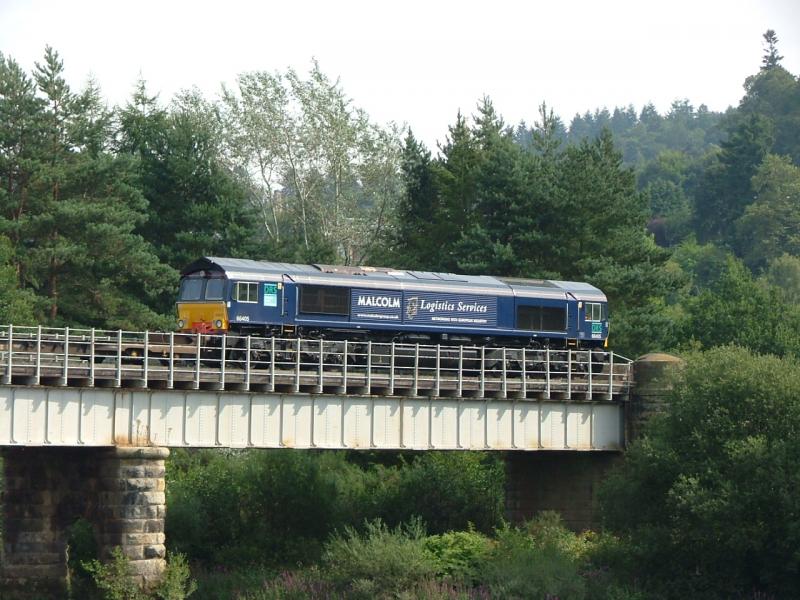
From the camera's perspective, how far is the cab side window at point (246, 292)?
5059 centimetres

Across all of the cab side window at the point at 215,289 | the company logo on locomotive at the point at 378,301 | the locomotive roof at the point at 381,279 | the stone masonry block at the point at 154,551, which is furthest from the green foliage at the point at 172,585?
the company logo on locomotive at the point at 378,301

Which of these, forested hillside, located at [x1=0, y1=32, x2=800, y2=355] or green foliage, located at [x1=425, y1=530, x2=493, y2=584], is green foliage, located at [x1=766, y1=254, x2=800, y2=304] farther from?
green foliage, located at [x1=425, y1=530, x2=493, y2=584]

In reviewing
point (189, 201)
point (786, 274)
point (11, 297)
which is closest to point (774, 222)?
point (786, 274)

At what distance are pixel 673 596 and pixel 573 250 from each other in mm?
37910

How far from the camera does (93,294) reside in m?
71.2

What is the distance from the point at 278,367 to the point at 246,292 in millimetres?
3002

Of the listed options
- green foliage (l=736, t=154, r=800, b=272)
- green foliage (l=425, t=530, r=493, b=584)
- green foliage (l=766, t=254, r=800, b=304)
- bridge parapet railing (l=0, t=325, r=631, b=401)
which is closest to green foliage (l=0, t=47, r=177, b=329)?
bridge parapet railing (l=0, t=325, r=631, b=401)

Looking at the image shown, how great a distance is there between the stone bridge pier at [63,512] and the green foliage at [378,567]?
5306 mm

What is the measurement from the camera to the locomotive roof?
169 feet

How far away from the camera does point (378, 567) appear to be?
41594 mm

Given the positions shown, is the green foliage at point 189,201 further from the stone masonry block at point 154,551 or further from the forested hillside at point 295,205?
the stone masonry block at point 154,551

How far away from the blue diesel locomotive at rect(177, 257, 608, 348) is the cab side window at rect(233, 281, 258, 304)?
35 mm

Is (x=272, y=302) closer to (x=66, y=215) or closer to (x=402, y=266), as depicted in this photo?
(x=66, y=215)

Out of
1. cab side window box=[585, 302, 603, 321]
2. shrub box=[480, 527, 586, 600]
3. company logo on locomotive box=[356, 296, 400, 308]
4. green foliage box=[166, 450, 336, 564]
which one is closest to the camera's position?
shrub box=[480, 527, 586, 600]
